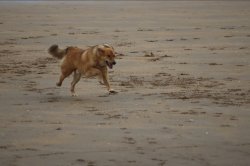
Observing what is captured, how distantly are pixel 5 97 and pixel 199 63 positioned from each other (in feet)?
16.3

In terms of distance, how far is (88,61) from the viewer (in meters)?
12.1

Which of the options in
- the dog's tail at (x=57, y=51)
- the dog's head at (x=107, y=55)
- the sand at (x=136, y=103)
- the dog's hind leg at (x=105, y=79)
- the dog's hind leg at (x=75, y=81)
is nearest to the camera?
the sand at (x=136, y=103)

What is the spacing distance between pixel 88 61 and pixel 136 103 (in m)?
1.29

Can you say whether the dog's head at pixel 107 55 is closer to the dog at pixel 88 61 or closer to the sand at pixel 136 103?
the dog at pixel 88 61

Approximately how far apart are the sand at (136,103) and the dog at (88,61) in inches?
13.3

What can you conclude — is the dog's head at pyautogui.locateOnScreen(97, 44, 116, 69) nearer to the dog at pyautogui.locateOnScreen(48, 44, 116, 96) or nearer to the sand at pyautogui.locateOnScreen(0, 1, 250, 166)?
the dog at pyautogui.locateOnScreen(48, 44, 116, 96)

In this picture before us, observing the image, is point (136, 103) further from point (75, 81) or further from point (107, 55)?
point (75, 81)

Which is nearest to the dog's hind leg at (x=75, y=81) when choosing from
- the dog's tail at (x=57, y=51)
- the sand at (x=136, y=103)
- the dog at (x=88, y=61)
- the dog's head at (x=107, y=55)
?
the dog at (x=88, y=61)

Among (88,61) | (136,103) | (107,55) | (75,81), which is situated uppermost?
(107,55)

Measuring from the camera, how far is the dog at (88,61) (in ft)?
39.2

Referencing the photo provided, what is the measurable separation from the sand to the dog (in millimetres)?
337

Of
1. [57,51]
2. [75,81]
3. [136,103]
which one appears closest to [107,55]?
[75,81]

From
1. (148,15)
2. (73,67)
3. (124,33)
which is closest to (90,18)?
(148,15)

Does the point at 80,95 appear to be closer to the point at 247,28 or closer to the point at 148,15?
the point at 247,28
